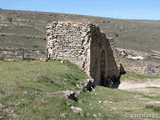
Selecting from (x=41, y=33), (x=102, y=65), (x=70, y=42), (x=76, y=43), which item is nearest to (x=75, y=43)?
(x=76, y=43)

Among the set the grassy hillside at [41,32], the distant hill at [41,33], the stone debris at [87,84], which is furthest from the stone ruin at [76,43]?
the grassy hillside at [41,32]

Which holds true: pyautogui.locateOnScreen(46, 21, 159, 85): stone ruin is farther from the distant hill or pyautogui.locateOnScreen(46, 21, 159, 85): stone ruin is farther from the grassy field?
the distant hill

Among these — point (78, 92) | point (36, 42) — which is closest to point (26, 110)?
point (78, 92)

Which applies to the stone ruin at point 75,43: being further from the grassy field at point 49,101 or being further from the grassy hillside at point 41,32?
the grassy hillside at point 41,32

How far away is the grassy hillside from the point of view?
126 feet

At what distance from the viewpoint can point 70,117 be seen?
610cm

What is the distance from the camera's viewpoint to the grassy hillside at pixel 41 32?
38.3m

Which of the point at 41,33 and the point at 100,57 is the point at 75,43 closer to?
the point at 100,57

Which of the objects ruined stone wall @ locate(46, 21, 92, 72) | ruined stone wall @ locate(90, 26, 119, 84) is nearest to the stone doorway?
ruined stone wall @ locate(90, 26, 119, 84)

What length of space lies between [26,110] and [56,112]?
78 cm

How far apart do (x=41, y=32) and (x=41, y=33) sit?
87 cm

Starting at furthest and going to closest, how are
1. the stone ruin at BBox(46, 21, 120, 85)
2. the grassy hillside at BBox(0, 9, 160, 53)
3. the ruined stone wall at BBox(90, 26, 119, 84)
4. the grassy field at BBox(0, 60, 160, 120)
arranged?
the grassy hillside at BBox(0, 9, 160, 53)
the ruined stone wall at BBox(90, 26, 119, 84)
the stone ruin at BBox(46, 21, 120, 85)
the grassy field at BBox(0, 60, 160, 120)

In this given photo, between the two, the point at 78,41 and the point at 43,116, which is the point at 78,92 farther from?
the point at 78,41

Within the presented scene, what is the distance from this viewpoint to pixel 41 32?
45906mm
